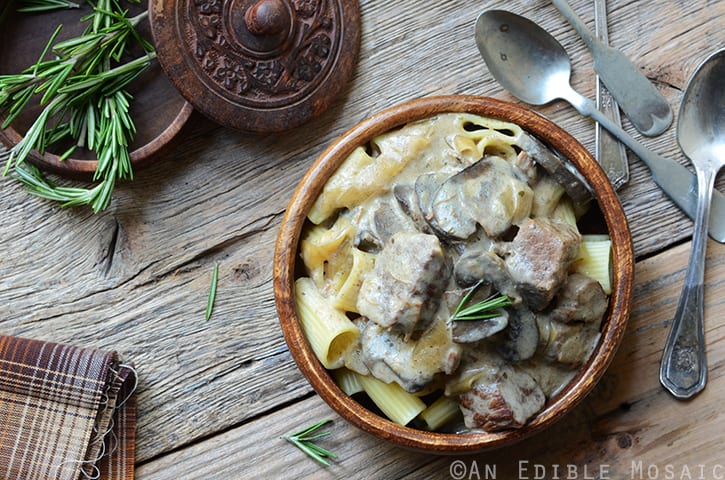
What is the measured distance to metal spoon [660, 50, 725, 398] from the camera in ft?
6.79

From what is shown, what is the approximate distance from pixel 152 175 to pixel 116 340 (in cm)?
48

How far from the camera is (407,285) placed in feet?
5.56

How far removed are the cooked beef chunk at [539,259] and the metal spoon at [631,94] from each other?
58 centimetres

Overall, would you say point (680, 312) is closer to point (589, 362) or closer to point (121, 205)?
point (589, 362)

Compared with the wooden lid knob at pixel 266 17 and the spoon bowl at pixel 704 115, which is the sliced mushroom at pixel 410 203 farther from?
the spoon bowl at pixel 704 115

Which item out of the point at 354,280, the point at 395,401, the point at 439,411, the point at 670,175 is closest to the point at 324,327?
the point at 354,280

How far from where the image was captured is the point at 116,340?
7.27ft

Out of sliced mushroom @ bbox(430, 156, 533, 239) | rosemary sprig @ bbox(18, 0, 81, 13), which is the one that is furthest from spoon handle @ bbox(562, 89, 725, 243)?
rosemary sprig @ bbox(18, 0, 81, 13)

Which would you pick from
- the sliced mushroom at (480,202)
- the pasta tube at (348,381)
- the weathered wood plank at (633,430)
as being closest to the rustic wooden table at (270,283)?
the weathered wood plank at (633,430)

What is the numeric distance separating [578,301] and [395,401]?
49 centimetres

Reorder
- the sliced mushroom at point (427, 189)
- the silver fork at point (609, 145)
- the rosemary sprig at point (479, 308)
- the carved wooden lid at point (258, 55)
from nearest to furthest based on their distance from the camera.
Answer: the rosemary sprig at point (479, 308) < the sliced mushroom at point (427, 189) < the carved wooden lid at point (258, 55) < the silver fork at point (609, 145)

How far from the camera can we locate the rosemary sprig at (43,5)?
212 cm

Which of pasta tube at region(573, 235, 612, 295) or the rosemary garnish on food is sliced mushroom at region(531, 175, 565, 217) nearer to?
pasta tube at region(573, 235, 612, 295)

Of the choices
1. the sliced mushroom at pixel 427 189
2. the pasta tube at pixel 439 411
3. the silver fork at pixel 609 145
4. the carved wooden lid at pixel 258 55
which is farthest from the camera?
the silver fork at pixel 609 145
